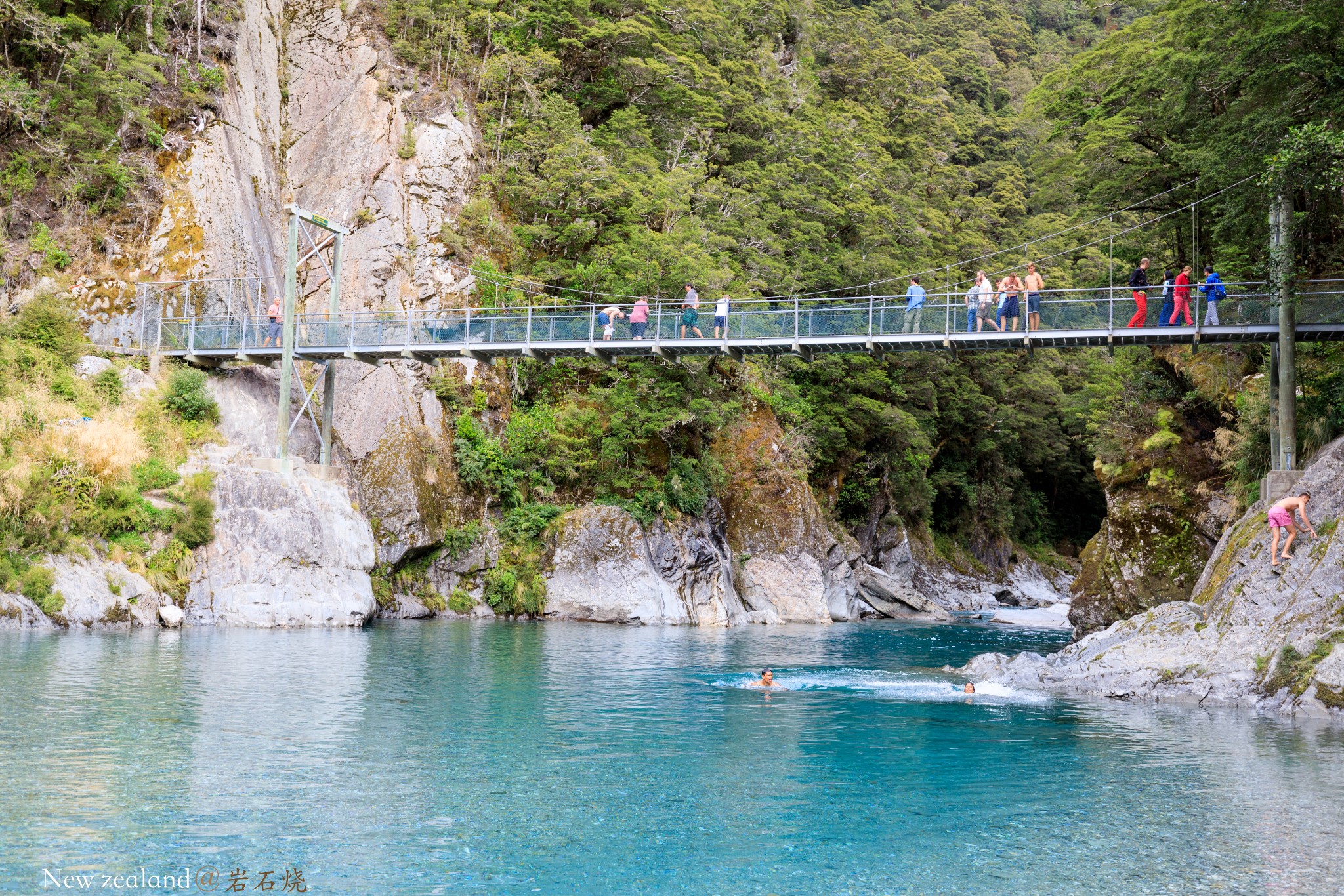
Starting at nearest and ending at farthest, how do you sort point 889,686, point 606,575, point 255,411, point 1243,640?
point 1243,640 < point 889,686 < point 255,411 < point 606,575

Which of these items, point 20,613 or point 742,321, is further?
point 742,321

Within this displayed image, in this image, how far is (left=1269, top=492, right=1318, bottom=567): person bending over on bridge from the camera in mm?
16234

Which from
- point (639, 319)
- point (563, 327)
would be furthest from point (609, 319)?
point (563, 327)

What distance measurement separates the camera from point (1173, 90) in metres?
22.8

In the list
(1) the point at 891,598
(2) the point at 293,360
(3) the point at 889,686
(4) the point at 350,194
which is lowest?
(3) the point at 889,686

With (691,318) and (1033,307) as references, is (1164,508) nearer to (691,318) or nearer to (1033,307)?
(1033,307)

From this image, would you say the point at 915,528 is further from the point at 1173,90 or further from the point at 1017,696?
the point at 1017,696

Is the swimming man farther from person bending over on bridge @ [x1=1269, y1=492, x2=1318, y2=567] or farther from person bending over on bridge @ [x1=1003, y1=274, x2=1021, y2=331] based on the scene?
person bending over on bridge @ [x1=1003, y1=274, x2=1021, y2=331]

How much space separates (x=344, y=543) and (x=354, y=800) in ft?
55.6

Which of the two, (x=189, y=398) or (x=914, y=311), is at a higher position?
(x=914, y=311)

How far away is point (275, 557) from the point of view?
23406 mm

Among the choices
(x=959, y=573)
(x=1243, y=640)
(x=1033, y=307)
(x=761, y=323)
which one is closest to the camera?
(x=1243, y=640)

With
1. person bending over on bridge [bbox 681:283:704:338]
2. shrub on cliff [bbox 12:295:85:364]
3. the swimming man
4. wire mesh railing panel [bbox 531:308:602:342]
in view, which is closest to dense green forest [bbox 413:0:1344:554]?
wire mesh railing panel [bbox 531:308:602:342]

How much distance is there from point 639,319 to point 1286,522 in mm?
13880
